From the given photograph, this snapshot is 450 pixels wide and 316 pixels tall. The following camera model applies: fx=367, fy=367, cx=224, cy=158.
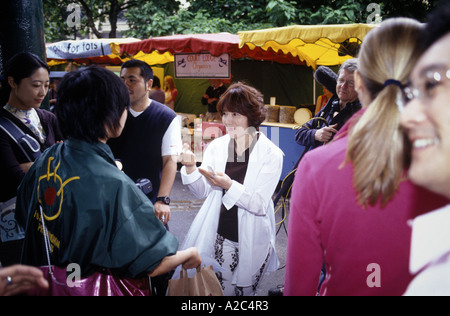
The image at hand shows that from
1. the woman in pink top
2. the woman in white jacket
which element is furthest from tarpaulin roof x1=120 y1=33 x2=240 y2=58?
the woman in pink top

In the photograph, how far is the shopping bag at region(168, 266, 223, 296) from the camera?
157 centimetres

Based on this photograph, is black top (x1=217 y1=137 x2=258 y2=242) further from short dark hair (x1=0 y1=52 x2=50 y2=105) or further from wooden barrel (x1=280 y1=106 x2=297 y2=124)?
wooden barrel (x1=280 y1=106 x2=297 y2=124)

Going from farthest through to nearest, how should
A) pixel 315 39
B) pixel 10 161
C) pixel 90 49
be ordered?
pixel 90 49 → pixel 315 39 → pixel 10 161

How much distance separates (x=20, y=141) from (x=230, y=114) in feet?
4.59

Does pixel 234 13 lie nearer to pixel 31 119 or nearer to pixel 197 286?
pixel 31 119

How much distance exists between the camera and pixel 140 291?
152 centimetres

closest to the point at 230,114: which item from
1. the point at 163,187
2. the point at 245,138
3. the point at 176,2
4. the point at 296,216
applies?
the point at 245,138

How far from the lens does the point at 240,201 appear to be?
7.75 feet

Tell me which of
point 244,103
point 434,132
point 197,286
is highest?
point 434,132

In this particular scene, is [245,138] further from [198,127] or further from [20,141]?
[198,127]

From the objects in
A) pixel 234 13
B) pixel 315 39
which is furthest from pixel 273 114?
pixel 234 13

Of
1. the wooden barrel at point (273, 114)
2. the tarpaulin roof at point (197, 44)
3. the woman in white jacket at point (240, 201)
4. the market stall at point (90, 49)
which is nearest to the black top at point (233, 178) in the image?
the woman in white jacket at point (240, 201)

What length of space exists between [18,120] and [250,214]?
165 centimetres

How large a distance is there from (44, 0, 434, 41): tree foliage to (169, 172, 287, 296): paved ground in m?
6.29
